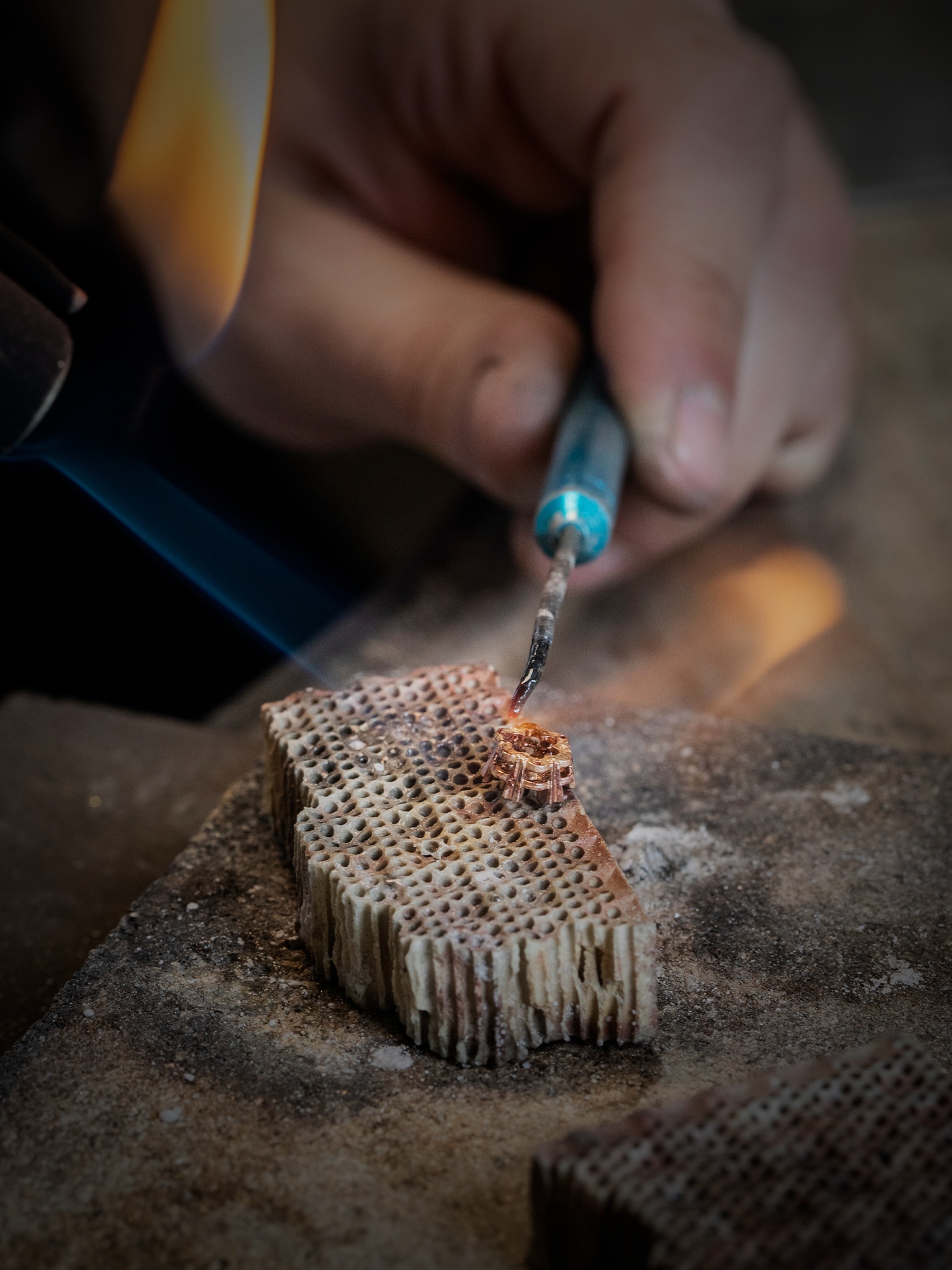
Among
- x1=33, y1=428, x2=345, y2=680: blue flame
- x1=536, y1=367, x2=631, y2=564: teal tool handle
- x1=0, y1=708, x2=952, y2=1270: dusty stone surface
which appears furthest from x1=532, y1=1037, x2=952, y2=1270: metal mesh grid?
x1=33, y1=428, x2=345, y2=680: blue flame

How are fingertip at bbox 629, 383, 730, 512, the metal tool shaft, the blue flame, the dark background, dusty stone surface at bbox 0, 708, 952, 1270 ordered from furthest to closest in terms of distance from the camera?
the dark background → the blue flame → fingertip at bbox 629, 383, 730, 512 → the metal tool shaft → dusty stone surface at bbox 0, 708, 952, 1270

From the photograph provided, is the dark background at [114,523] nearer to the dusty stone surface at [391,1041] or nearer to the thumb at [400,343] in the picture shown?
the thumb at [400,343]

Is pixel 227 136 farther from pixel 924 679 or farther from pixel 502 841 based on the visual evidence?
Answer: pixel 924 679

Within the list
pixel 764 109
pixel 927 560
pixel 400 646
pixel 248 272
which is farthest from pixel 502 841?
pixel 927 560

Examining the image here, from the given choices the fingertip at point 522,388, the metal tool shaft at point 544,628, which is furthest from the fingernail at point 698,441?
the metal tool shaft at point 544,628

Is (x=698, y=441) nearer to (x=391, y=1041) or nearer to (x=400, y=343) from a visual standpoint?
(x=400, y=343)

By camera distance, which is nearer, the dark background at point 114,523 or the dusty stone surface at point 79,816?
the dusty stone surface at point 79,816

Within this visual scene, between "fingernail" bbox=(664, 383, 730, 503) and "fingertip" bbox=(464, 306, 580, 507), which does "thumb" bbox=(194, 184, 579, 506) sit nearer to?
"fingertip" bbox=(464, 306, 580, 507)
